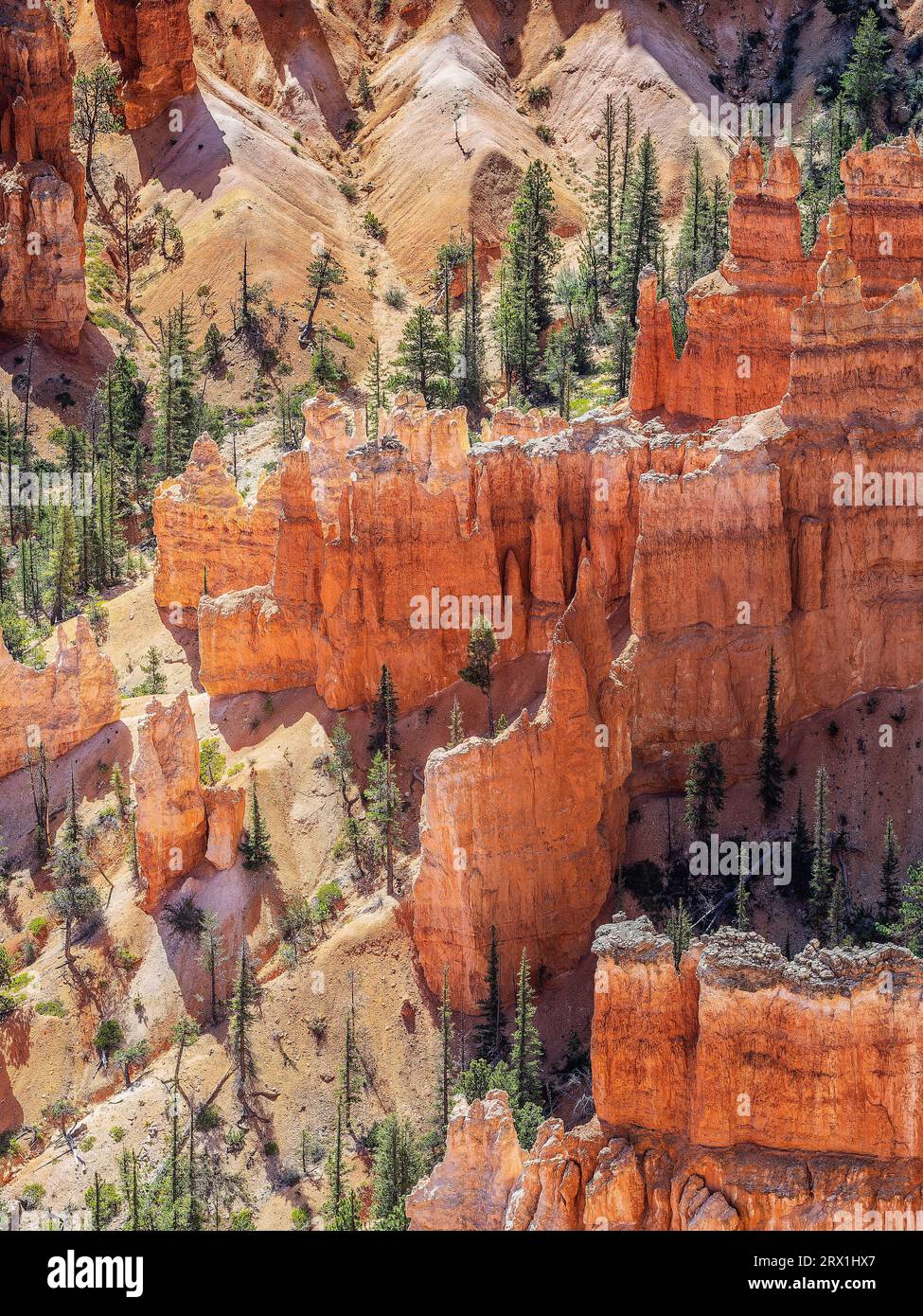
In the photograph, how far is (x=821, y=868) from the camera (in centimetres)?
7644

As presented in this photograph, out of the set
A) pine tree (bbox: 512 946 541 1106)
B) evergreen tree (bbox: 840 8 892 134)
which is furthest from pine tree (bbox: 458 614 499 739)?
evergreen tree (bbox: 840 8 892 134)

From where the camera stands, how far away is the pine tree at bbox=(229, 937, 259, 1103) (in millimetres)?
77062

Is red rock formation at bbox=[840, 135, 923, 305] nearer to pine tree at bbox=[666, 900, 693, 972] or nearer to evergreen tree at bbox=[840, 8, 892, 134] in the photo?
pine tree at bbox=[666, 900, 693, 972]

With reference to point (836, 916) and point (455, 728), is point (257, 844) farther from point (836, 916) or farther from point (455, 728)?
point (836, 916)

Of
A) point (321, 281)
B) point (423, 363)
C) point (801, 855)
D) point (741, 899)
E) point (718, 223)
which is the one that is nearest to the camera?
point (741, 899)

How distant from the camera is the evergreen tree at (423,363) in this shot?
119000 millimetres

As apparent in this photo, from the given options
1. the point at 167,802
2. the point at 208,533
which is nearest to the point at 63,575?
the point at 208,533

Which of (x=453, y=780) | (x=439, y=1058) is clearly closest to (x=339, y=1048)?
(x=439, y=1058)

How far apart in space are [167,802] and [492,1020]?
14.1 m

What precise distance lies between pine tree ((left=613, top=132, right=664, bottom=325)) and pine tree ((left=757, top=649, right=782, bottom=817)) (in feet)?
124

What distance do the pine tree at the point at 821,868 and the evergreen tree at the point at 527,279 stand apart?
42.9m

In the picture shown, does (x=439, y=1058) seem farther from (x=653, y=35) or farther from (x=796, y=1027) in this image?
(x=653, y=35)

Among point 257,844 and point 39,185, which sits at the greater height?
point 39,185
